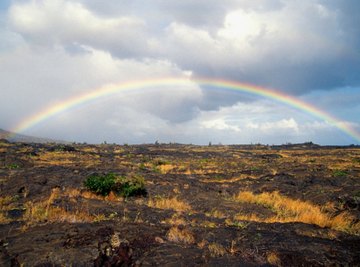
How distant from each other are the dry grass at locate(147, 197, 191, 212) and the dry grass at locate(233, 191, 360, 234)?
321 cm

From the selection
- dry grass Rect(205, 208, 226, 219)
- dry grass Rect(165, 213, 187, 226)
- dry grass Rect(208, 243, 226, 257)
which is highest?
dry grass Rect(208, 243, 226, 257)

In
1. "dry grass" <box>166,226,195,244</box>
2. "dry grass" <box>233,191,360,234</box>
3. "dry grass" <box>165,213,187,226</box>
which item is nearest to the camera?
"dry grass" <box>166,226,195,244</box>

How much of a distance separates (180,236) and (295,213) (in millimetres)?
9789

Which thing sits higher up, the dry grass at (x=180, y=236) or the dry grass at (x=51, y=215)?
the dry grass at (x=180, y=236)

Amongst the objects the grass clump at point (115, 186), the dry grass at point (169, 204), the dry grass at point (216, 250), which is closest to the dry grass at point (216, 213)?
the dry grass at point (169, 204)

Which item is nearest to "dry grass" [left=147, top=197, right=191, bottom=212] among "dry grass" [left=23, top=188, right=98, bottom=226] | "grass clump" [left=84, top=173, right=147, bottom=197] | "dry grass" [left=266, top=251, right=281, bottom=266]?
"grass clump" [left=84, top=173, right=147, bottom=197]

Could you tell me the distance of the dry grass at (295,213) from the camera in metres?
14.8

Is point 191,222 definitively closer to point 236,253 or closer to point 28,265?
point 236,253

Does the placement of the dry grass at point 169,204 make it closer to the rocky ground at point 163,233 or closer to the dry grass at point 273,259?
the rocky ground at point 163,233

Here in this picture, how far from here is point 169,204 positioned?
18359mm

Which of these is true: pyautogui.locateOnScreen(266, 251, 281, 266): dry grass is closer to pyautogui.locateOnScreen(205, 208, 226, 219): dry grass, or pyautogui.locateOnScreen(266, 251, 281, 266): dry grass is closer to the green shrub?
pyautogui.locateOnScreen(205, 208, 226, 219): dry grass

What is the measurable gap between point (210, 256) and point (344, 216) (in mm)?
10302

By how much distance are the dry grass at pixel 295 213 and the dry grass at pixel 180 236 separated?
5.56 metres

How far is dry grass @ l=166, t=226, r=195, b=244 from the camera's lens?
10.1 metres
